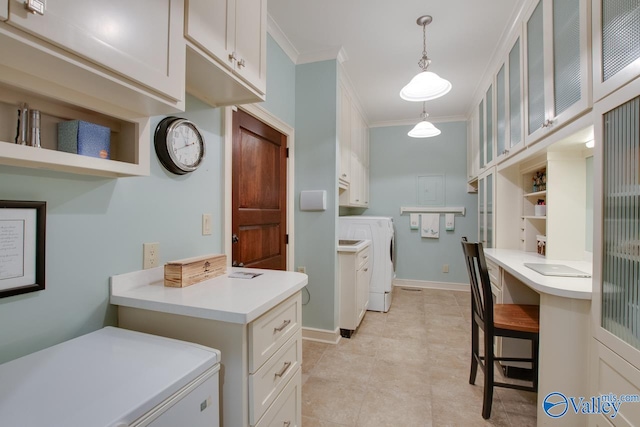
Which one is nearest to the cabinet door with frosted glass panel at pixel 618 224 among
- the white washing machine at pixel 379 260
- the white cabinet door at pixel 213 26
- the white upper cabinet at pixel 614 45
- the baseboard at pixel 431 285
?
the white upper cabinet at pixel 614 45

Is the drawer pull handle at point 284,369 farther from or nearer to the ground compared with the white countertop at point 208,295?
nearer to the ground

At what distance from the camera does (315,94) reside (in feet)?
8.96

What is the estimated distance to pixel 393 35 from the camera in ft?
7.97

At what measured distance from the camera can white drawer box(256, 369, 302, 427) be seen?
3.73 feet

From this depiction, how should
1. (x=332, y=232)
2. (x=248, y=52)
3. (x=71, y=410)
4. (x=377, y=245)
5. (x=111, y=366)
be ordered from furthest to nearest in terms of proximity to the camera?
(x=377, y=245)
(x=332, y=232)
(x=248, y=52)
(x=111, y=366)
(x=71, y=410)

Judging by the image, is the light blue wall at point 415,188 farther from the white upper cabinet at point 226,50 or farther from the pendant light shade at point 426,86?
the white upper cabinet at point 226,50

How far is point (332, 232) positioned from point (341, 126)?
45.4 inches

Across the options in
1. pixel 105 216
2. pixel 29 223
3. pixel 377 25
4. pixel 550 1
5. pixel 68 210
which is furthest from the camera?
pixel 377 25

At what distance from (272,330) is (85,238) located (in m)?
0.78

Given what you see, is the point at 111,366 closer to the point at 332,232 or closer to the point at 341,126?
the point at 332,232

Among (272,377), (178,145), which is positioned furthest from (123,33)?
(272,377)

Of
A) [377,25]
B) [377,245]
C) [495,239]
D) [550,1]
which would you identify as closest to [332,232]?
[377,245]

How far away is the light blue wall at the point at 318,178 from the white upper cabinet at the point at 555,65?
151 centimetres

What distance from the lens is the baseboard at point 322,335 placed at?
105 inches
